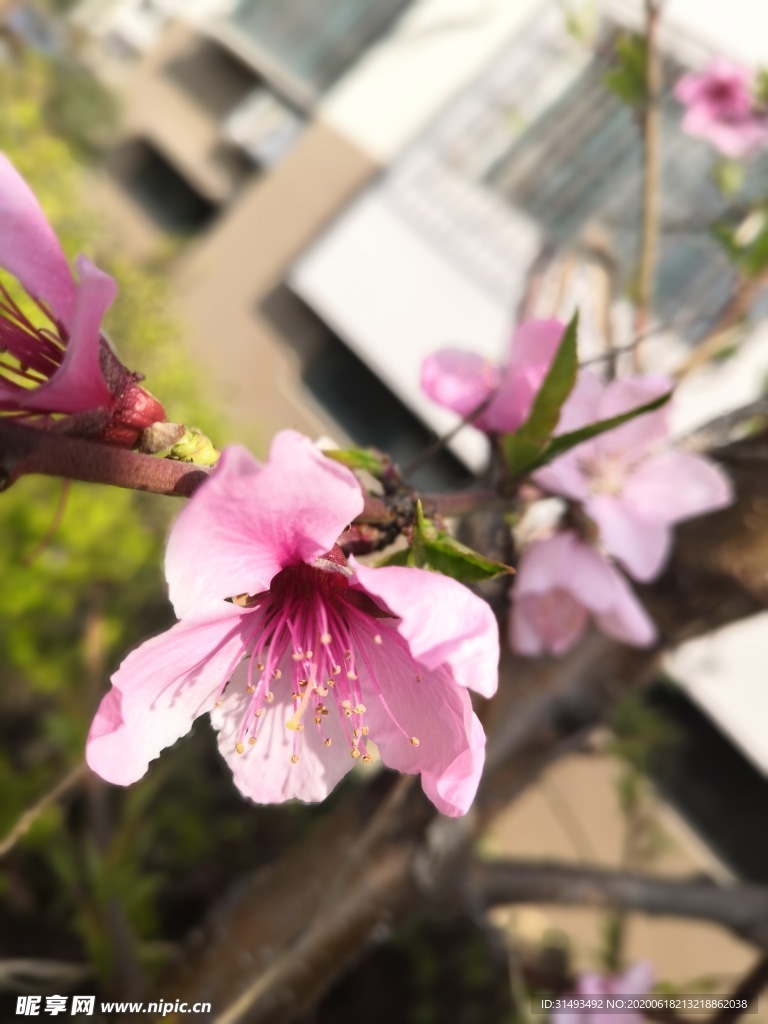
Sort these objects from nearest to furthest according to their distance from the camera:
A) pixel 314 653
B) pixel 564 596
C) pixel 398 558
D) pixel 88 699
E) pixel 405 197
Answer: pixel 398 558 → pixel 314 653 → pixel 564 596 → pixel 88 699 → pixel 405 197

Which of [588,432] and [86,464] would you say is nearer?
[86,464]

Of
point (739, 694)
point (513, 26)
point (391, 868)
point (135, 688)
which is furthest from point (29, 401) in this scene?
point (513, 26)

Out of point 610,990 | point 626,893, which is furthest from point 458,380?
point 610,990

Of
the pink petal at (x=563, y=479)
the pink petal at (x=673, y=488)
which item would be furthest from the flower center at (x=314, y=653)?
the pink petal at (x=673, y=488)

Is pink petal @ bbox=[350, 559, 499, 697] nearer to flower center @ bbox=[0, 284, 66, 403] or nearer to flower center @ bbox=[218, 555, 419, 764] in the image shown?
flower center @ bbox=[218, 555, 419, 764]

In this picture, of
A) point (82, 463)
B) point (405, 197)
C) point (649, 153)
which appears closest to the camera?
point (82, 463)

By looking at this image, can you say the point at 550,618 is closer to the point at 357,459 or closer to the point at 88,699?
the point at 357,459

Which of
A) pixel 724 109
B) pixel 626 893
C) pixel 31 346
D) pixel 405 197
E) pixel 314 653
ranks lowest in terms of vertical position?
pixel 626 893
